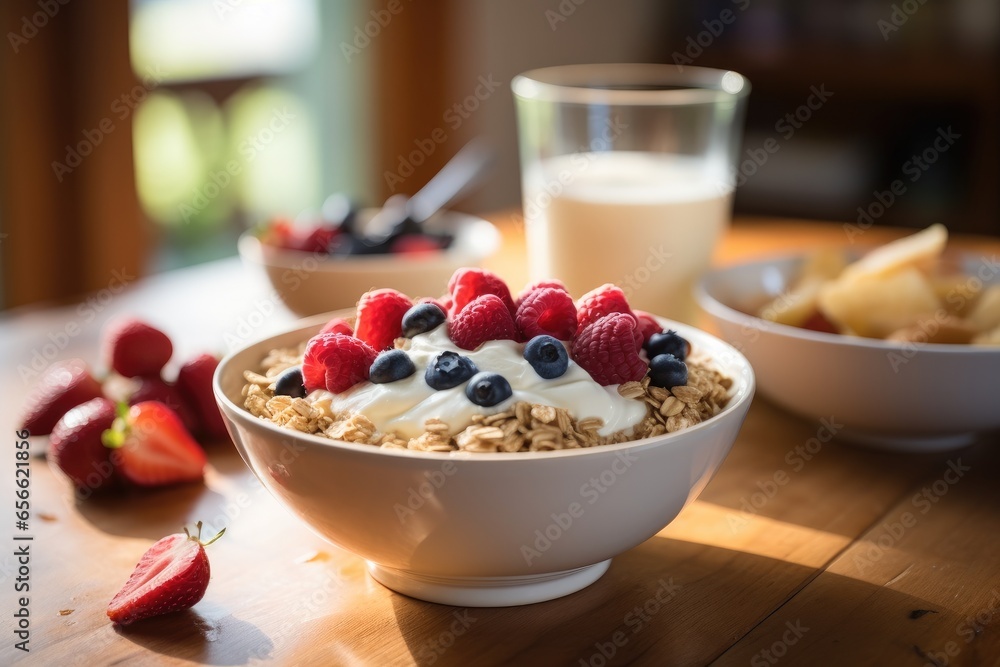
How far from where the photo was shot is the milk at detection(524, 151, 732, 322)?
4.42 feet

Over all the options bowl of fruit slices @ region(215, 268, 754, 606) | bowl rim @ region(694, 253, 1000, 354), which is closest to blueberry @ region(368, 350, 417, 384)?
bowl of fruit slices @ region(215, 268, 754, 606)

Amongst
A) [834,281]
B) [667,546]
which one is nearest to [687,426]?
[667,546]

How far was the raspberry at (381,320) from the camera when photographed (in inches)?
34.3

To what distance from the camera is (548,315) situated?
85 cm

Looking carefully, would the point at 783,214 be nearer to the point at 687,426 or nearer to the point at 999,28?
the point at 999,28

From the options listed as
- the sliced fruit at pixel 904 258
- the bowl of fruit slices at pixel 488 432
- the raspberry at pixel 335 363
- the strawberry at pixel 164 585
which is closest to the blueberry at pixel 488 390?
the bowl of fruit slices at pixel 488 432

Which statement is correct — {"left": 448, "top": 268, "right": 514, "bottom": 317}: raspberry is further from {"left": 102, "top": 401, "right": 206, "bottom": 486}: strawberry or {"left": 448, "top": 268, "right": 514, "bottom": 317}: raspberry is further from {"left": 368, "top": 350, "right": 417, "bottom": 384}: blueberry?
{"left": 102, "top": 401, "right": 206, "bottom": 486}: strawberry

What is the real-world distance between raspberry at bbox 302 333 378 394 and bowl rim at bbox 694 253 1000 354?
45cm

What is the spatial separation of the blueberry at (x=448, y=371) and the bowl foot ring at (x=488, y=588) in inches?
5.7

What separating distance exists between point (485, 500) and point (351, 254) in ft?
2.65

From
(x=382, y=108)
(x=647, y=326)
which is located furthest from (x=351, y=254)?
(x=382, y=108)

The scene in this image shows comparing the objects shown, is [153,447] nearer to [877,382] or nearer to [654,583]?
[654,583]

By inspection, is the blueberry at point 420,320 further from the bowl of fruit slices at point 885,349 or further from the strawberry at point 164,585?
the bowl of fruit slices at point 885,349
